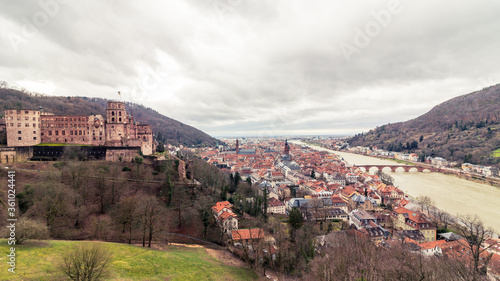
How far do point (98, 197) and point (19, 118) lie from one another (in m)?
18.9

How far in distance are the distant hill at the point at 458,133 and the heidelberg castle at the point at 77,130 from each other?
377ft

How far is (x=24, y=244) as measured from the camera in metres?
13.4

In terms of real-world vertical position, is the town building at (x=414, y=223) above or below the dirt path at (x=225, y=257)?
below

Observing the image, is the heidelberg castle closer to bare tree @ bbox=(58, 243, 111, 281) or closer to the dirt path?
the dirt path

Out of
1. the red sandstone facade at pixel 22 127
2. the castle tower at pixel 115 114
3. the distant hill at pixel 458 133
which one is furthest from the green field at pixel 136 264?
the distant hill at pixel 458 133

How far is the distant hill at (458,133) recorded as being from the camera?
9456 centimetres

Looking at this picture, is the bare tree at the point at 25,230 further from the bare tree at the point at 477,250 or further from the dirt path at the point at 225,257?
the bare tree at the point at 477,250

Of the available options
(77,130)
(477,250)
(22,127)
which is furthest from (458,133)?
(22,127)

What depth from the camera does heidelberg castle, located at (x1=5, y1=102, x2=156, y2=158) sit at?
1232 inches

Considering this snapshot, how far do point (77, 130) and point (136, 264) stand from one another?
30.8 m

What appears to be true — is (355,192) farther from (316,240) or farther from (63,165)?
(63,165)

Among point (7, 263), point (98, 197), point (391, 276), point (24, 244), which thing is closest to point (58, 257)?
point (7, 263)

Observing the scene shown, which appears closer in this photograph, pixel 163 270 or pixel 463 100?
pixel 163 270

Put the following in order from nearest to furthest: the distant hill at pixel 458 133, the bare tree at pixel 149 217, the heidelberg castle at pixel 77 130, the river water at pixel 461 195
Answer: the bare tree at pixel 149 217
the heidelberg castle at pixel 77 130
the river water at pixel 461 195
the distant hill at pixel 458 133
